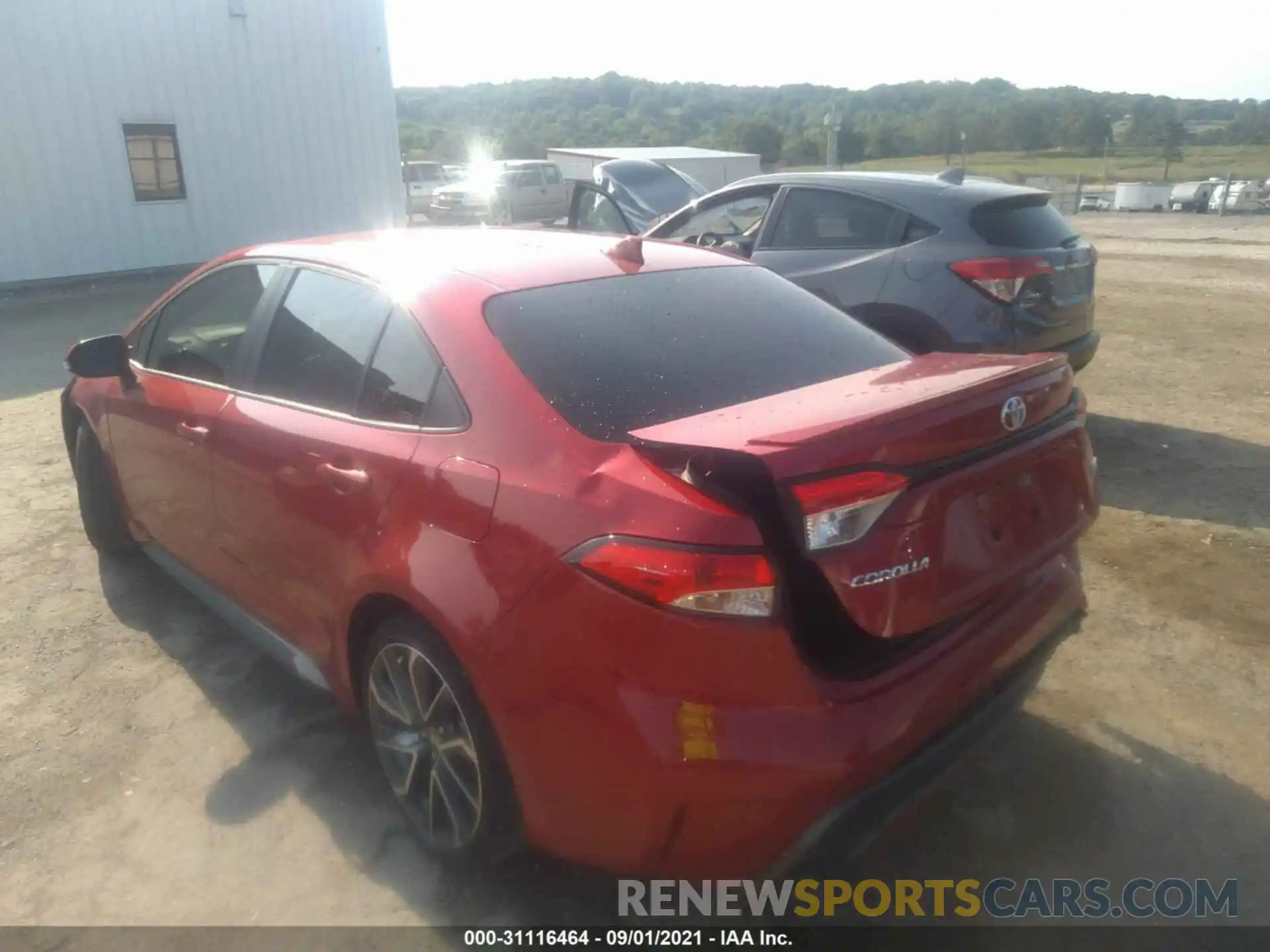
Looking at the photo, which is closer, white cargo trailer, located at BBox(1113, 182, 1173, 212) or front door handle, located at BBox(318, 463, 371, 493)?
front door handle, located at BBox(318, 463, 371, 493)

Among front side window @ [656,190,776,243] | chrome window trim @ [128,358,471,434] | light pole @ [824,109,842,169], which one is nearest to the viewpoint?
chrome window trim @ [128,358,471,434]

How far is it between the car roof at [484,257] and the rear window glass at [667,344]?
90 millimetres

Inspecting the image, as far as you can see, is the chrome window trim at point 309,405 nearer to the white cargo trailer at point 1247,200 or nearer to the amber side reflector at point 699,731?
the amber side reflector at point 699,731

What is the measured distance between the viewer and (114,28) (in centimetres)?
1441

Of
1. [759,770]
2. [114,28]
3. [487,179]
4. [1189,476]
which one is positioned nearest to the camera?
[759,770]

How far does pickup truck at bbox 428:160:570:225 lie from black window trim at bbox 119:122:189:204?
8581 mm

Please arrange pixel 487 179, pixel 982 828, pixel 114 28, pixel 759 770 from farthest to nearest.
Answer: pixel 487 179
pixel 114 28
pixel 982 828
pixel 759 770

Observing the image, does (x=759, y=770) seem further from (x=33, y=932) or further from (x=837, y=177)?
(x=837, y=177)

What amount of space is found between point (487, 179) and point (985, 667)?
80.5 feet

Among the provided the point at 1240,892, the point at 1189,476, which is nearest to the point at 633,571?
the point at 1240,892

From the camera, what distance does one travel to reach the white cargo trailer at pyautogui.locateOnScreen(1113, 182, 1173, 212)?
105 feet

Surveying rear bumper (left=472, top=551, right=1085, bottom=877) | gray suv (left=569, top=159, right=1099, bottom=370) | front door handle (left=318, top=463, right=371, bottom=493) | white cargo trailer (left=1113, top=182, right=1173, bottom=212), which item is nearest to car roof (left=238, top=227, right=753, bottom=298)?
front door handle (left=318, top=463, right=371, bottom=493)

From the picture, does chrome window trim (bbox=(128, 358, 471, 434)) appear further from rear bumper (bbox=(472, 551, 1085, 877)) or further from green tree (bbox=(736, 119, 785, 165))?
green tree (bbox=(736, 119, 785, 165))

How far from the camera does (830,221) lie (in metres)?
5.90
